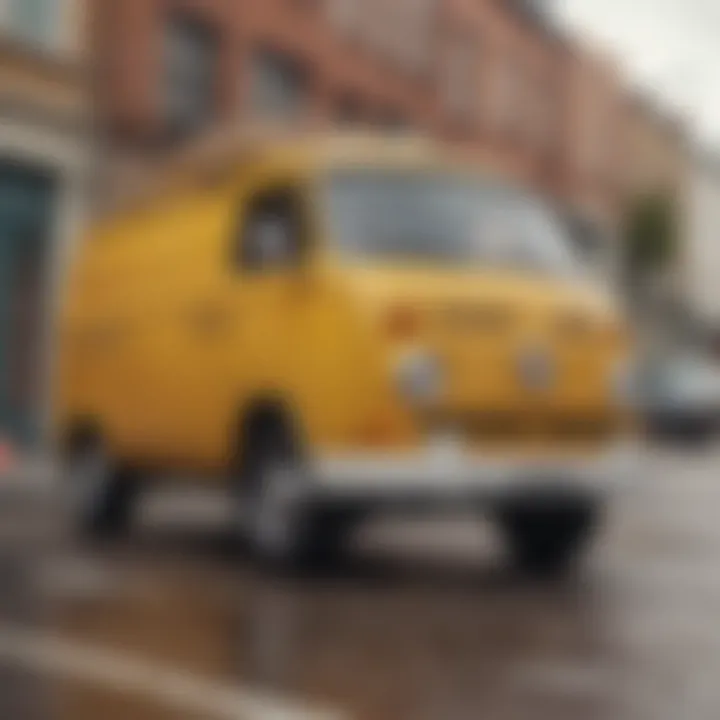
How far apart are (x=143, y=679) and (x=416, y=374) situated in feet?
12.4

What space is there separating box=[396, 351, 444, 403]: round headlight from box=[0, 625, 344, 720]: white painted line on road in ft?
9.83

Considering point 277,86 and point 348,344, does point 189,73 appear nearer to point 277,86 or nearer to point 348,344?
point 277,86

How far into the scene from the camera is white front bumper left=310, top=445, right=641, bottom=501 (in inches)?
424

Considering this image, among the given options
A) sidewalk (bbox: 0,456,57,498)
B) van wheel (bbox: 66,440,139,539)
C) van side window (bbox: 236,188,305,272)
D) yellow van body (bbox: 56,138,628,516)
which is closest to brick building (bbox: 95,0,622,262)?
sidewalk (bbox: 0,456,57,498)

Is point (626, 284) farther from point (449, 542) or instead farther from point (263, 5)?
point (449, 542)

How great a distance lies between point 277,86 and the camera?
102 feet

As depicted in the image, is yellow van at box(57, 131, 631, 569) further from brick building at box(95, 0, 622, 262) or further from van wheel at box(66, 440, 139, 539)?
brick building at box(95, 0, 622, 262)

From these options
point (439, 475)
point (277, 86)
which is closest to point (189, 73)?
point (277, 86)

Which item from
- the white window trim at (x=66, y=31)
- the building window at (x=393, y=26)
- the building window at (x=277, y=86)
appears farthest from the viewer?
the building window at (x=393, y=26)

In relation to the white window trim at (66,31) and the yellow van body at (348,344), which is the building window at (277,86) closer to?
the white window trim at (66,31)

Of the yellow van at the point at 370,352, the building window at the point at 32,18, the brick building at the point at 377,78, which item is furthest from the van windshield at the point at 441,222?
the building window at the point at 32,18

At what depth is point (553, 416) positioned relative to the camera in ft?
36.7

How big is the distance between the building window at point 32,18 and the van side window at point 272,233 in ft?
39.8

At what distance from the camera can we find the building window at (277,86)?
30.3 m
